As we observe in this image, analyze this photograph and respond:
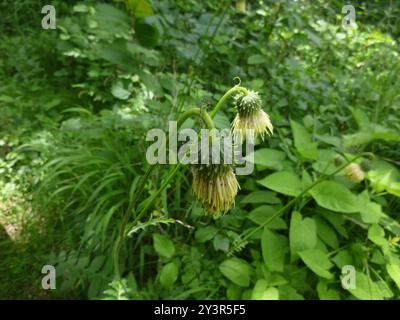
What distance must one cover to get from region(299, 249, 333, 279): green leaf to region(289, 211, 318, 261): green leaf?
0.10ft

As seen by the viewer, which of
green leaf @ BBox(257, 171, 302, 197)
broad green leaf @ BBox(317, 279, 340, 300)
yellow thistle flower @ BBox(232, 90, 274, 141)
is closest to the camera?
yellow thistle flower @ BBox(232, 90, 274, 141)

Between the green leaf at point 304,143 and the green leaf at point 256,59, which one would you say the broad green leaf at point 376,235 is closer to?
the green leaf at point 304,143

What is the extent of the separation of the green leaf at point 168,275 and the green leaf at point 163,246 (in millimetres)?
57

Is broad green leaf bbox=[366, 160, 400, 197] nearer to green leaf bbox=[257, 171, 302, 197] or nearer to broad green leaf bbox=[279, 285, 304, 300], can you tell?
green leaf bbox=[257, 171, 302, 197]

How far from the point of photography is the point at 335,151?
239cm

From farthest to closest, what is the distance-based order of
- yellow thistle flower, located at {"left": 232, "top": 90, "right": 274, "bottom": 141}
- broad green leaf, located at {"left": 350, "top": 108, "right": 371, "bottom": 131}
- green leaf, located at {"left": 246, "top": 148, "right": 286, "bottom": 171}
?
broad green leaf, located at {"left": 350, "top": 108, "right": 371, "bottom": 131}, green leaf, located at {"left": 246, "top": 148, "right": 286, "bottom": 171}, yellow thistle flower, located at {"left": 232, "top": 90, "right": 274, "bottom": 141}

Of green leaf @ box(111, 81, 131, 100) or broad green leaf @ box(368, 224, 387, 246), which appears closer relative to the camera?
broad green leaf @ box(368, 224, 387, 246)

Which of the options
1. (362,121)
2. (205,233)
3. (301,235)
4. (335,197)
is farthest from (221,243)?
(362,121)

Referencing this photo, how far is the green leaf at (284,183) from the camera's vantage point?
2062mm

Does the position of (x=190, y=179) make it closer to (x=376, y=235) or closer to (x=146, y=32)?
(x=146, y=32)

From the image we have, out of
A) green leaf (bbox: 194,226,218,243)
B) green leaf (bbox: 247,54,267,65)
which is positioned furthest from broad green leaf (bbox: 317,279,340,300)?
green leaf (bbox: 247,54,267,65)

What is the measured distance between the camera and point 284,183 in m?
2.10

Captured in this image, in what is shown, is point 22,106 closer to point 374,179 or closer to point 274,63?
point 274,63

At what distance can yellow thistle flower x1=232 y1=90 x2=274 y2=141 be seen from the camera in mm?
1305
